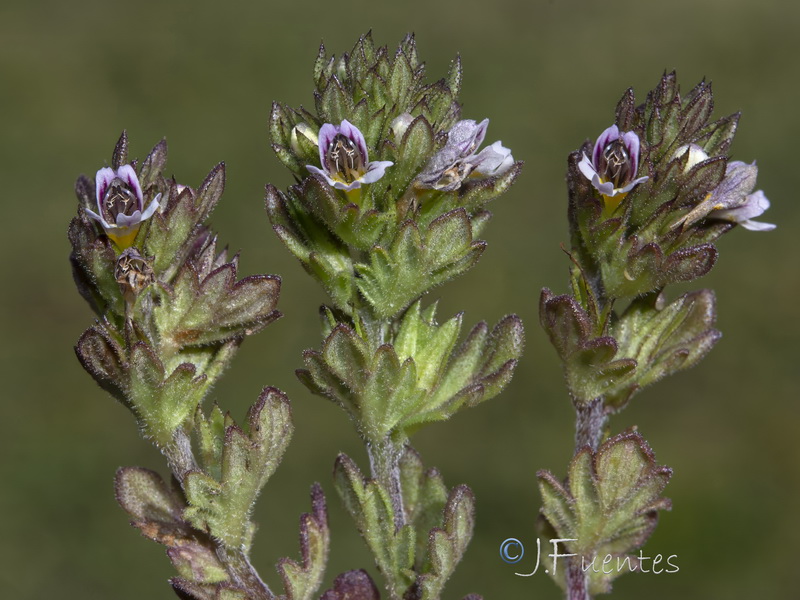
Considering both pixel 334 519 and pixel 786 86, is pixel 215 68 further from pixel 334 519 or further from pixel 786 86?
pixel 786 86

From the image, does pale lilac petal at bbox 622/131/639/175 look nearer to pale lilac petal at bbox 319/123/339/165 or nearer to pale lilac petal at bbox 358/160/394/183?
pale lilac petal at bbox 358/160/394/183

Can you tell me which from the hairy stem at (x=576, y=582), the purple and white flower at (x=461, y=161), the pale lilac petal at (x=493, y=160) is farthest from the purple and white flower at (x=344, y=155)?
the hairy stem at (x=576, y=582)

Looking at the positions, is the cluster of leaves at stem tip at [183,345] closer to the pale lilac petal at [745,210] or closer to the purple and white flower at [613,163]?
the purple and white flower at [613,163]

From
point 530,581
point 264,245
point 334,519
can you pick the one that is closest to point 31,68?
A: point 264,245

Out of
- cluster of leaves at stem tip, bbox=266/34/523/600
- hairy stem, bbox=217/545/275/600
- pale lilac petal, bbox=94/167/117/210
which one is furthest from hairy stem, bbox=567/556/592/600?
pale lilac petal, bbox=94/167/117/210

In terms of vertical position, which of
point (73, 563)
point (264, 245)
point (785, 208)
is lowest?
point (73, 563)

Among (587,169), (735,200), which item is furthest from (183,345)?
(735,200)

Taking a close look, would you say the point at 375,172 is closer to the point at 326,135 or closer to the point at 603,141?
the point at 326,135
